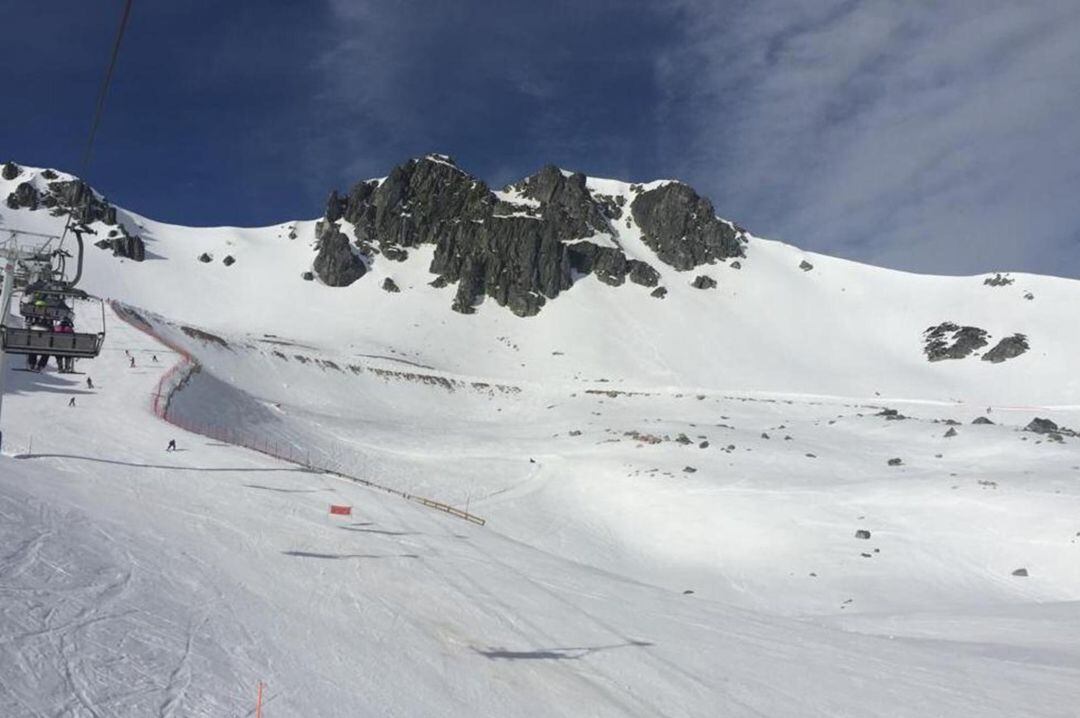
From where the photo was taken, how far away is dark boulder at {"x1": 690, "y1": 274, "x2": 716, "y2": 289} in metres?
138

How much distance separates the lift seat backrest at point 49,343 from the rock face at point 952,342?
122443mm

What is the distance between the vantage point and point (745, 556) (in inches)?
1065

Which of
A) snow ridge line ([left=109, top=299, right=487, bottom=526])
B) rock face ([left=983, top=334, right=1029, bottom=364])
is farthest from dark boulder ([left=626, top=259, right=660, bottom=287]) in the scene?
snow ridge line ([left=109, top=299, right=487, bottom=526])

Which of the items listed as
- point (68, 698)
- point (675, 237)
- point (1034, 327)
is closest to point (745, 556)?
point (68, 698)

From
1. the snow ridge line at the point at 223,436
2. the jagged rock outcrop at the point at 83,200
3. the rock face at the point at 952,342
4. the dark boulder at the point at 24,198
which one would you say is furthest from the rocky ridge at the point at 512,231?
the snow ridge line at the point at 223,436

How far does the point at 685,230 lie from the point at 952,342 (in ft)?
183

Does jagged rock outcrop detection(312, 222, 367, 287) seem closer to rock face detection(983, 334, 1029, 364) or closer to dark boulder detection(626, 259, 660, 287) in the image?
dark boulder detection(626, 259, 660, 287)

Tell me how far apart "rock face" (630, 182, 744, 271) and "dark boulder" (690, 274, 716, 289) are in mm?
Answer: 6296

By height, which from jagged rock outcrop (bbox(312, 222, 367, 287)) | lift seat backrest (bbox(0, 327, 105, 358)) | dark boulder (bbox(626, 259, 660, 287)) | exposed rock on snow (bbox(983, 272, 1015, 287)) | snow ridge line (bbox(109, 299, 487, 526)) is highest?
exposed rock on snow (bbox(983, 272, 1015, 287))

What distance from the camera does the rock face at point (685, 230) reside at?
147750 mm

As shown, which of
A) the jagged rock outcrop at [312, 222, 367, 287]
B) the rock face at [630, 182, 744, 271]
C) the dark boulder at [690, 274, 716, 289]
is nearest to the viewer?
the jagged rock outcrop at [312, 222, 367, 287]

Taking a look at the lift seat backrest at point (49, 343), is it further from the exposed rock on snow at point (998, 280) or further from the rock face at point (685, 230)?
the exposed rock on snow at point (998, 280)

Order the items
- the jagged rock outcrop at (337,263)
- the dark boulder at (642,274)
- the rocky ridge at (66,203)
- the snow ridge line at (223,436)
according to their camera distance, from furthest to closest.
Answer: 1. the dark boulder at (642,274)
2. the jagged rock outcrop at (337,263)
3. the rocky ridge at (66,203)
4. the snow ridge line at (223,436)

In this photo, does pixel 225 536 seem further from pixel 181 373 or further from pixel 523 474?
pixel 181 373
